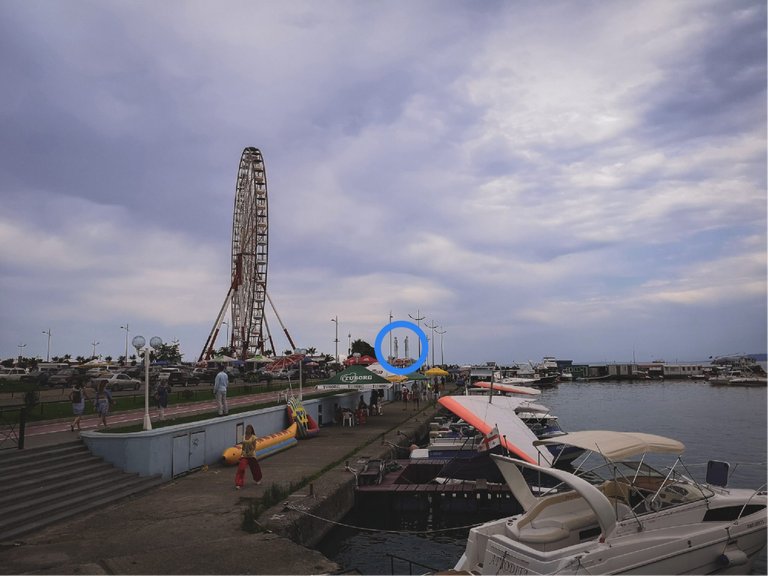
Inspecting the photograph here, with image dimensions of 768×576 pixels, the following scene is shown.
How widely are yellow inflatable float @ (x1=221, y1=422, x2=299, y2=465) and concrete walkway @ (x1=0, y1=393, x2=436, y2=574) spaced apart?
359 millimetres

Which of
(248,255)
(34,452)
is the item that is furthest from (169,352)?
(34,452)

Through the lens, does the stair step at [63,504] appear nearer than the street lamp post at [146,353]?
Yes

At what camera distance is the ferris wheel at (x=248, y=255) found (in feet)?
219

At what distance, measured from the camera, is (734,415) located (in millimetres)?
49594

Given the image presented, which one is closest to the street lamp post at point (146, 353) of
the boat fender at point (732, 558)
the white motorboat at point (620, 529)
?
the white motorboat at point (620, 529)

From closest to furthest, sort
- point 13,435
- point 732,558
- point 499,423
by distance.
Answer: point 732,558, point 13,435, point 499,423

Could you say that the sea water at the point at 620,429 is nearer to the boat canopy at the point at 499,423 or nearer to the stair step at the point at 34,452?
the boat canopy at the point at 499,423

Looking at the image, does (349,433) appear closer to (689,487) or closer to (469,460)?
(469,460)

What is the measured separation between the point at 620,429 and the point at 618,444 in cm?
3294

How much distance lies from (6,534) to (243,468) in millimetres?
4947

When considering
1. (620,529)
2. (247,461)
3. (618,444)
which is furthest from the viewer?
(247,461)

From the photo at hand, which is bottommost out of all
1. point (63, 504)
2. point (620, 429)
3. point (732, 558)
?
point (620, 429)

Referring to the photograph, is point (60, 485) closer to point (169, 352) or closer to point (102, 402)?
point (102, 402)

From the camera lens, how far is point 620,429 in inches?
1542
